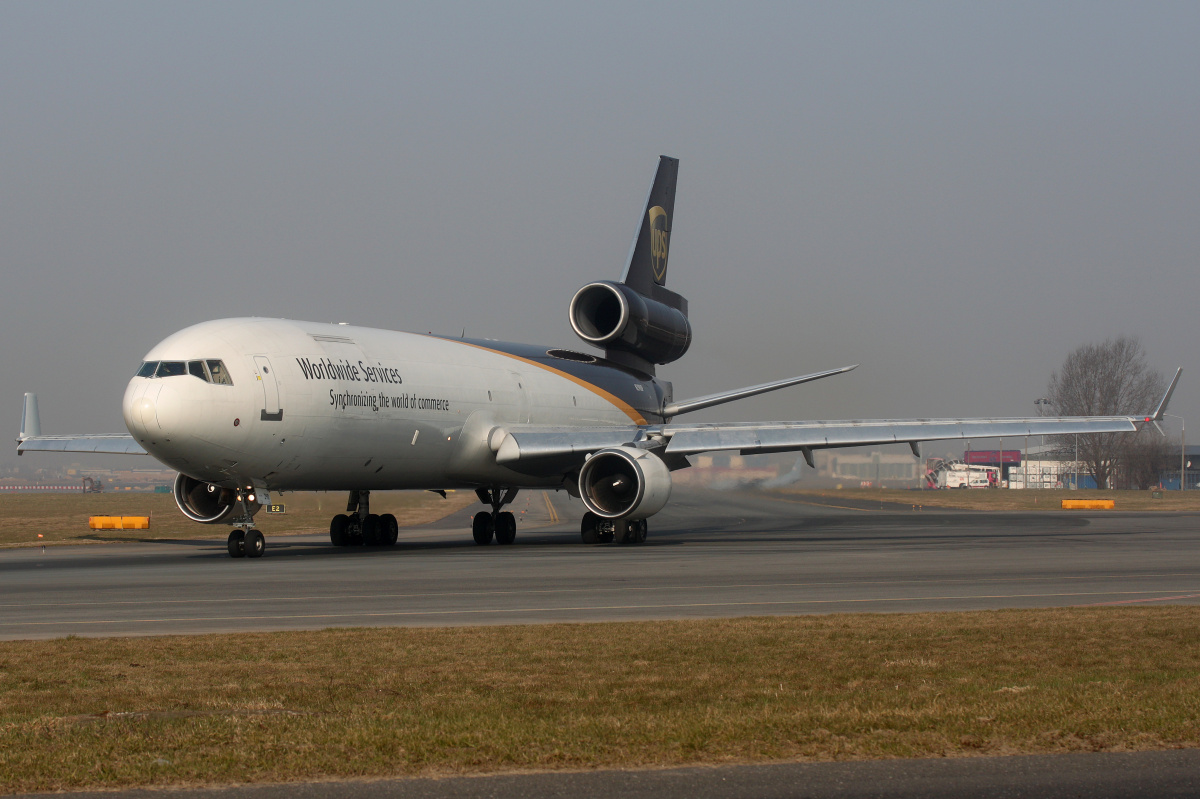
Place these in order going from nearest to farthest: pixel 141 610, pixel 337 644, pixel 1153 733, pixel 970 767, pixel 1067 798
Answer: pixel 1067 798, pixel 970 767, pixel 1153 733, pixel 337 644, pixel 141 610

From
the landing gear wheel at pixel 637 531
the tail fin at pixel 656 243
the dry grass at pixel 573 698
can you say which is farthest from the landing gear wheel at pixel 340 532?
the dry grass at pixel 573 698

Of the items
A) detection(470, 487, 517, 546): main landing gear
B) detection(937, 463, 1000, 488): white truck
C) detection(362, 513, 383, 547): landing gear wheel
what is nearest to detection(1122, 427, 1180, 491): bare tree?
detection(937, 463, 1000, 488): white truck

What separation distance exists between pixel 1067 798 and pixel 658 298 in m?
32.8

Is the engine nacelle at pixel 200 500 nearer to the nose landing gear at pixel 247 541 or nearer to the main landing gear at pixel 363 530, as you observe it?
the nose landing gear at pixel 247 541

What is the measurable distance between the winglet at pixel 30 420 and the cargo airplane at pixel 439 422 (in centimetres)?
5

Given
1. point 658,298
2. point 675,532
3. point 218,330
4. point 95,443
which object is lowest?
point 675,532

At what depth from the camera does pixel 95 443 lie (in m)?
29.9

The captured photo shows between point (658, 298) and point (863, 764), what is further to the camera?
point (658, 298)

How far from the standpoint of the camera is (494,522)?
31.6 m

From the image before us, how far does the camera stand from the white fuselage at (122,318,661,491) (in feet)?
72.7

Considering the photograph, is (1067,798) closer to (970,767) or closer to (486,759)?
(970,767)

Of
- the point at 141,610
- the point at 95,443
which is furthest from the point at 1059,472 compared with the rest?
the point at 141,610

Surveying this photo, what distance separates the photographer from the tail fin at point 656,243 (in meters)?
37.1

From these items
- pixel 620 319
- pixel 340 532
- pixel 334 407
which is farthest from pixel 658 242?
pixel 334 407
